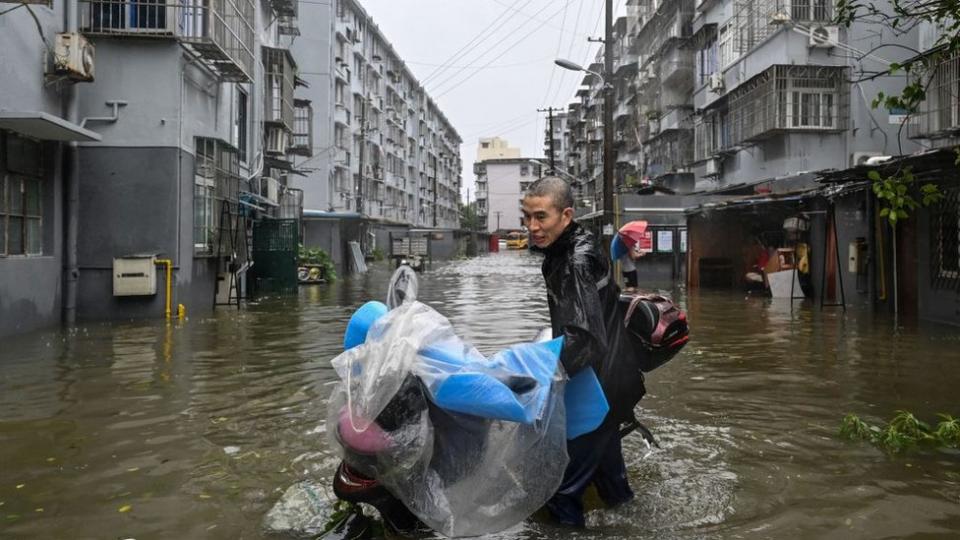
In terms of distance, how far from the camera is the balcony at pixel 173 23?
13.5 metres

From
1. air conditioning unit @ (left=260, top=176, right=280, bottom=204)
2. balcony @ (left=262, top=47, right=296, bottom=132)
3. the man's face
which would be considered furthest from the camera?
balcony @ (left=262, top=47, right=296, bottom=132)

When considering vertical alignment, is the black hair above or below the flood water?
above

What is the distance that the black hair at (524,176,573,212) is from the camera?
143 inches

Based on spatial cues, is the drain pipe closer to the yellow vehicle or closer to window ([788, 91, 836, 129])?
window ([788, 91, 836, 129])

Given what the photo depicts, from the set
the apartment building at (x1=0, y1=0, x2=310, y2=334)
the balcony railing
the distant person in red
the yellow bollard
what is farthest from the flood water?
the balcony railing

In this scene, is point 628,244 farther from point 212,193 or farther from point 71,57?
point 212,193

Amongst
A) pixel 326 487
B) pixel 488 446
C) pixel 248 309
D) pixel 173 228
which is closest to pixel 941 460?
pixel 488 446

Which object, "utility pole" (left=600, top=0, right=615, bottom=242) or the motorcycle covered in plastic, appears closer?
the motorcycle covered in plastic

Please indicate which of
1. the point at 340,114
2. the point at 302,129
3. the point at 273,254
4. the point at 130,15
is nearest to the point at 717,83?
the point at 273,254

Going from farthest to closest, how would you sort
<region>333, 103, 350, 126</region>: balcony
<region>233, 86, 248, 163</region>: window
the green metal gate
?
<region>333, 103, 350, 126</region>: balcony → the green metal gate → <region>233, 86, 248, 163</region>: window

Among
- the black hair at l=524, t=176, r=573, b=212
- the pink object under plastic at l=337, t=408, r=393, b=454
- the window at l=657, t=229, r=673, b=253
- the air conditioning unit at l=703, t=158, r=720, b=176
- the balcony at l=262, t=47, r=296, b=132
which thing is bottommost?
the pink object under plastic at l=337, t=408, r=393, b=454

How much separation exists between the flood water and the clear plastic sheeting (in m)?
0.61

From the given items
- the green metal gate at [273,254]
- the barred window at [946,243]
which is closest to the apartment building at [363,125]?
the green metal gate at [273,254]

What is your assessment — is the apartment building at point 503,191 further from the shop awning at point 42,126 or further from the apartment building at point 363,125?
the shop awning at point 42,126
